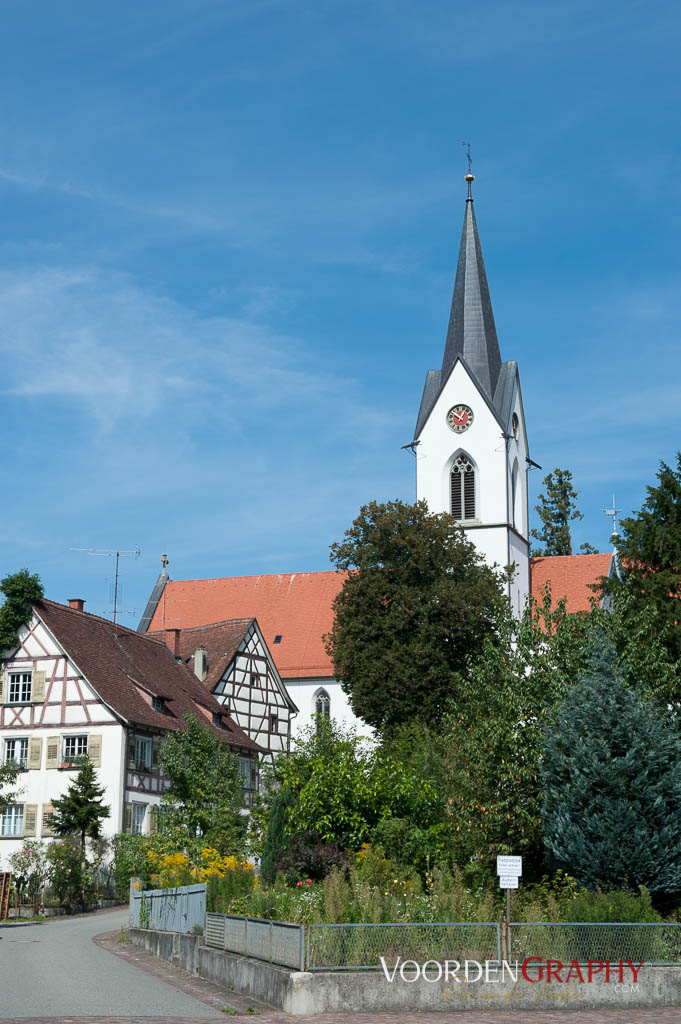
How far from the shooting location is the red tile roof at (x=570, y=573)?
177 ft

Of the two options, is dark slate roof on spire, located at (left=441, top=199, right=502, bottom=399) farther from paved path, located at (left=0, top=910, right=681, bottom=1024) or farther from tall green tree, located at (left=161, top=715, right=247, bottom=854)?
paved path, located at (left=0, top=910, right=681, bottom=1024)

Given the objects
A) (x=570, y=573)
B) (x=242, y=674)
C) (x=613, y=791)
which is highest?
(x=570, y=573)

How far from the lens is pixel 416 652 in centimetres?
4191

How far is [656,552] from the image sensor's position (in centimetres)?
3184

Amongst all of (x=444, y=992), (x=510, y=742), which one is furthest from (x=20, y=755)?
(x=444, y=992)

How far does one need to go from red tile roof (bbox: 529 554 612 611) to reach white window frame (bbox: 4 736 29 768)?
24868 millimetres

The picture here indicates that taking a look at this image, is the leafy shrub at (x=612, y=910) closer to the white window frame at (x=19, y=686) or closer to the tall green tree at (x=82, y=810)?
the tall green tree at (x=82, y=810)

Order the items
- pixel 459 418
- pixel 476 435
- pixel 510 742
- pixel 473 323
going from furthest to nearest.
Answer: pixel 473 323 → pixel 459 418 → pixel 476 435 → pixel 510 742

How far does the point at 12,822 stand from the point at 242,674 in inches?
513

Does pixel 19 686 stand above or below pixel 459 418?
below

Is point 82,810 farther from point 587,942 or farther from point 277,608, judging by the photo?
point 277,608

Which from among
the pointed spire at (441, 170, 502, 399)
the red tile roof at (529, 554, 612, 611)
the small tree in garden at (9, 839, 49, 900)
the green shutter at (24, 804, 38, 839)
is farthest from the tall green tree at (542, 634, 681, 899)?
the pointed spire at (441, 170, 502, 399)

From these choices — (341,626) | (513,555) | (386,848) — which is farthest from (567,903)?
(513,555)

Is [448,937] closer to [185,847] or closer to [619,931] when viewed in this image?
[619,931]
